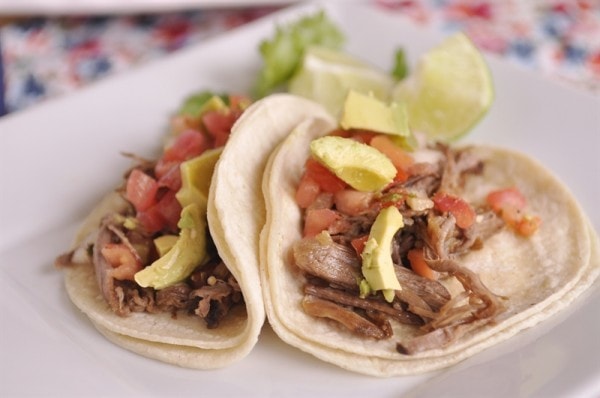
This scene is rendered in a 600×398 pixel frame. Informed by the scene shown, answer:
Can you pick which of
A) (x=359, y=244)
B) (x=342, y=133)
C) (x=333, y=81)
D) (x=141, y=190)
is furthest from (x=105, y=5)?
(x=359, y=244)

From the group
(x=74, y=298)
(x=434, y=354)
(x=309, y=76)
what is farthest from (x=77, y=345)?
(x=309, y=76)

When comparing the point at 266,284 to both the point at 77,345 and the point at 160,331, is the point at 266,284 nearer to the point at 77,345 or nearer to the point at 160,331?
the point at 160,331

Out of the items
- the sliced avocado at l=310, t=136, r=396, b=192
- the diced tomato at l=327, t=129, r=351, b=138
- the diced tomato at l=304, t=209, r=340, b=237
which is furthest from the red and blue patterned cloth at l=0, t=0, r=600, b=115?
the diced tomato at l=304, t=209, r=340, b=237

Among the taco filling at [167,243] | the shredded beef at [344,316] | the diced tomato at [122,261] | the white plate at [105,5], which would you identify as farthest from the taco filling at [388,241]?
the white plate at [105,5]

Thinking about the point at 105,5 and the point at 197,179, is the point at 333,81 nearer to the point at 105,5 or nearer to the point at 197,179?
the point at 197,179

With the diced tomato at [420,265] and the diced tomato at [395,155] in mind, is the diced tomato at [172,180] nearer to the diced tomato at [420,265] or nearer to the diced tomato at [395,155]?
the diced tomato at [395,155]

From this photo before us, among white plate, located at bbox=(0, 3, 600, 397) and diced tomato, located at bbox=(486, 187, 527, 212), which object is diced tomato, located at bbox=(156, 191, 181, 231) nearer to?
white plate, located at bbox=(0, 3, 600, 397)
